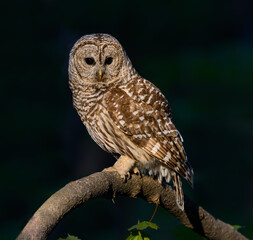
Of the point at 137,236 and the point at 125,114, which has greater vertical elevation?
the point at 125,114

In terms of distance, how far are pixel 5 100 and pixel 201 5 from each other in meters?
7.06

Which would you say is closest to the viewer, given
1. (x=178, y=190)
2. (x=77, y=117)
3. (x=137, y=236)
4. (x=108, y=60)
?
(x=137, y=236)

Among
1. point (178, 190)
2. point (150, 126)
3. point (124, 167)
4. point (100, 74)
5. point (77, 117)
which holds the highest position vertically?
point (100, 74)

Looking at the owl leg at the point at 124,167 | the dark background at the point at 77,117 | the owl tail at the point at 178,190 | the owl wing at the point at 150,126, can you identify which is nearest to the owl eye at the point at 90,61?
the owl wing at the point at 150,126

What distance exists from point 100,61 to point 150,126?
20.9 inches

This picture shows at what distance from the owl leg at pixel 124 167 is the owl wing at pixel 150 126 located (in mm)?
130

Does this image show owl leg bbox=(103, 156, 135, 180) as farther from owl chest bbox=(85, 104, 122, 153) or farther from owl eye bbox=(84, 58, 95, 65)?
owl eye bbox=(84, 58, 95, 65)

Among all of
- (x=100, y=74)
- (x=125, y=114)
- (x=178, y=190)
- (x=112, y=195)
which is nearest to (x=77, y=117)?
(x=100, y=74)

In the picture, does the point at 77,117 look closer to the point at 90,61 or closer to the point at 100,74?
the point at 90,61

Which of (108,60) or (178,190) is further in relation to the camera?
(108,60)

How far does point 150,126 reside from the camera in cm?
335

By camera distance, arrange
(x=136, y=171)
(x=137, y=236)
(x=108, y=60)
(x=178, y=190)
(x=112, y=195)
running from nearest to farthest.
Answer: (x=137, y=236)
(x=112, y=195)
(x=178, y=190)
(x=136, y=171)
(x=108, y=60)

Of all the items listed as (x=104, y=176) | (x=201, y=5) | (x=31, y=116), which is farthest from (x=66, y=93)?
(x=104, y=176)

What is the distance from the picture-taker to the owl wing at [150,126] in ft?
10.7
